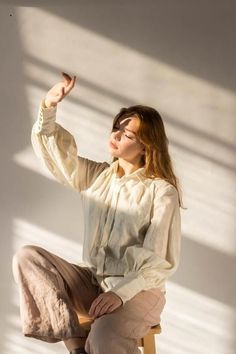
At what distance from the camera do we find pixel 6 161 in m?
2.54

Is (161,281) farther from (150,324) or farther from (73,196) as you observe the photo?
(73,196)

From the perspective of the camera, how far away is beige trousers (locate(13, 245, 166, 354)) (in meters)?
1.86

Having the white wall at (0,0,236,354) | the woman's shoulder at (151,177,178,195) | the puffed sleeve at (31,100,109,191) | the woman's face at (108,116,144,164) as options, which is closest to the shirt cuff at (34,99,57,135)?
the puffed sleeve at (31,100,109,191)

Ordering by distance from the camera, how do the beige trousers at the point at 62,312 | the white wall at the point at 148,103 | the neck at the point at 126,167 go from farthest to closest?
the white wall at the point at 148,103, the neck at the point at 126,167, the beige trousers at the point at 62,312

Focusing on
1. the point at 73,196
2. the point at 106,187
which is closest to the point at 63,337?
the point at 106,187

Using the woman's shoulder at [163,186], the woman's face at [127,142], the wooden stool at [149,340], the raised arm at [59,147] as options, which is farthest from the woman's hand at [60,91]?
the wooden stool at [149,340]

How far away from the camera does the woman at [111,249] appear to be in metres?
1.90

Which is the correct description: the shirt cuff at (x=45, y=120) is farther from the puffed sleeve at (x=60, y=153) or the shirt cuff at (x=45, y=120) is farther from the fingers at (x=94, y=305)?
the fingers at (x=94, y=305)

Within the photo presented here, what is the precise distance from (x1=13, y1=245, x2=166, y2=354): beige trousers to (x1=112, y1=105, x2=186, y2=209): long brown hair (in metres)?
0.32

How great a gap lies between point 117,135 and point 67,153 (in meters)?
0.15

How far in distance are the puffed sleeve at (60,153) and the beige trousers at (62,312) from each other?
277mm

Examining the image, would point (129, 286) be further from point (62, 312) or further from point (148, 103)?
point (148, 103)

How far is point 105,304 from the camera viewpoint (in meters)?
1.88

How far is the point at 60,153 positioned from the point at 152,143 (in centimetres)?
26
